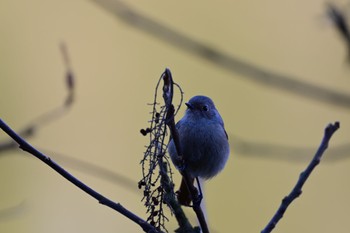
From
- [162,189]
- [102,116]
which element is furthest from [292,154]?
[102,116]

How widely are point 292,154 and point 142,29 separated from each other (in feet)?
3.05

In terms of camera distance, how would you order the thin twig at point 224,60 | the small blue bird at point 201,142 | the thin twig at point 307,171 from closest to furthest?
the thin twig at point 307,171 → the thin twig at point 224,60 → the small blue bird at point 201,142

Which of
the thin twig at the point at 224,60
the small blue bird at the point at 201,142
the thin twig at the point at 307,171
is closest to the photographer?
the thin twig at the point at 307,171

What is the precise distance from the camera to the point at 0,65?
7.14 m

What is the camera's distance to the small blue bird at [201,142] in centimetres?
311

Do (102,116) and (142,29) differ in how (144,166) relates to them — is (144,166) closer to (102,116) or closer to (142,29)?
(142,29)

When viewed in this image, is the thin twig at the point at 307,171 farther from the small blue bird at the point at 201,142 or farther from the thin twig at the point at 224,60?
the small blue bird at the point at 201,142

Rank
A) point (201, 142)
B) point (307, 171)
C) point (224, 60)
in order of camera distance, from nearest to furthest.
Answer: point (307, 171) → point (224, 60) → point (201, 142)

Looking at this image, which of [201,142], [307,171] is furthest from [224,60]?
[201,142]

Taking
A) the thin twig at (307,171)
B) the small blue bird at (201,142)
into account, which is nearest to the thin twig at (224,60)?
the thin twig at (307,171)

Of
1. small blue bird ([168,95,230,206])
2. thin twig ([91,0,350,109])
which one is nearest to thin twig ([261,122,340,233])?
thin twig ([91,0,350,109])

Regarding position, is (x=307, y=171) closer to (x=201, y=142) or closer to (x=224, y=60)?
(x=224, y=60)

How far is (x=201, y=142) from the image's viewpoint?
3193 mm

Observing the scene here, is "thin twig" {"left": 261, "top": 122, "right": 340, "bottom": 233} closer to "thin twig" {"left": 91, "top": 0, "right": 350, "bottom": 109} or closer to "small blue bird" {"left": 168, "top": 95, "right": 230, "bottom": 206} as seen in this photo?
"thin twig" {"left": 91, "top": 0, "right": 350, "bottom": 109}
